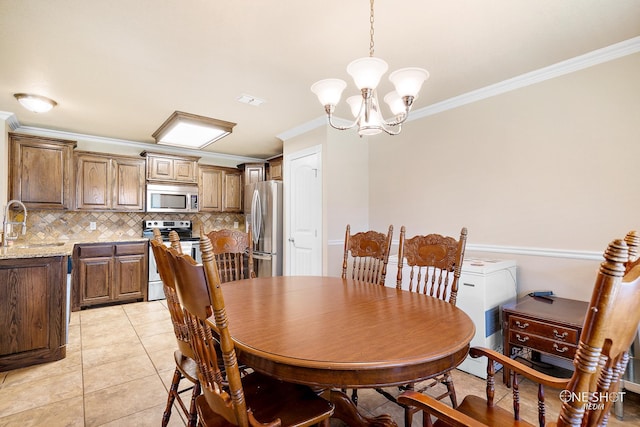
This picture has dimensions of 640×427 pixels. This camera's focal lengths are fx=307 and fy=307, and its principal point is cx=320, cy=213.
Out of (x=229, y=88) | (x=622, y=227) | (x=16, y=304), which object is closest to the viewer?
(x=622, y=227)

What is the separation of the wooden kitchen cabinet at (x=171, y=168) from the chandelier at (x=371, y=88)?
150 inches

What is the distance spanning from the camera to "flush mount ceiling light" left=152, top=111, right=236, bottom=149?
3.59 metres

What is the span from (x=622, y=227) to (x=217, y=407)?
2.83 m

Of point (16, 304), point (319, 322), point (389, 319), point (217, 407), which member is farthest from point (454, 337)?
point (16, 304)

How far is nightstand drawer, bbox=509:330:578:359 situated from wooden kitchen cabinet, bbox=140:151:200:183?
4.75 m

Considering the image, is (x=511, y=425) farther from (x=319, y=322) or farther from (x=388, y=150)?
(x=388, y=150)

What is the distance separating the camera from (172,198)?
4902 mm

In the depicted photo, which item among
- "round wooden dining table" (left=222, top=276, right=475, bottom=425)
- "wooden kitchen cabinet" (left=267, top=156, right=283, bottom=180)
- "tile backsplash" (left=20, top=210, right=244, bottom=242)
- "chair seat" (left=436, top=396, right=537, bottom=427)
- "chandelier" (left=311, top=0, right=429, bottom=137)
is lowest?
"chair seat" (left=436, top=396, right=537, bottom=427)

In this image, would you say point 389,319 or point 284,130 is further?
point 284,130

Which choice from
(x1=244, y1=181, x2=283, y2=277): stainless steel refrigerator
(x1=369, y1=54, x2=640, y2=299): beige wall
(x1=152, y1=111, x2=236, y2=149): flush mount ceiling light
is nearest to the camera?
(x1=369, y1=54, x2=640, y2=299): beige wall

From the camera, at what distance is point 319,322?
4.24 feet

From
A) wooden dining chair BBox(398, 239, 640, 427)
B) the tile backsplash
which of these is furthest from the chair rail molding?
the tile backsplash

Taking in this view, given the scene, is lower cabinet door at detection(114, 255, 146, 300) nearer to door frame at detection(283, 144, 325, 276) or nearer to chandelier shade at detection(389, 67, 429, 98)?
door frame at detection(283, 144, 325, 276)

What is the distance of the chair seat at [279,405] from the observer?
111cm
